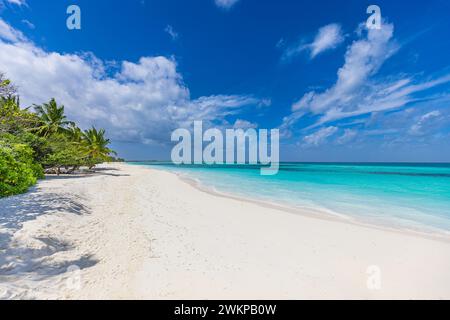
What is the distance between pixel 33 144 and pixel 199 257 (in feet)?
56.3

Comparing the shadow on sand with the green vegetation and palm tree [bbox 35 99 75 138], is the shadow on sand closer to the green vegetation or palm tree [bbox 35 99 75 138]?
the green vegetation

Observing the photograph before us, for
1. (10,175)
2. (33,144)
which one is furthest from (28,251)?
(33,144)

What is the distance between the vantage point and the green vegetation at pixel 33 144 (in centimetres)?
726

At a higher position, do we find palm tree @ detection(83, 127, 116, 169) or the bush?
palm tree @ detection(83, 127, 116, 169)

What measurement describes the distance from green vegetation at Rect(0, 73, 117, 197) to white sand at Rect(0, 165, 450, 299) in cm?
201

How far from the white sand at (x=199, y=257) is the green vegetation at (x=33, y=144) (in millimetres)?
2013

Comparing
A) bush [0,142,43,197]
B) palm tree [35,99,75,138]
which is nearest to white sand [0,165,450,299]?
bush [0,142,43,197]

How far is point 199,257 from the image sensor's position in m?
4.06

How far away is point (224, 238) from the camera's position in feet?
16.9

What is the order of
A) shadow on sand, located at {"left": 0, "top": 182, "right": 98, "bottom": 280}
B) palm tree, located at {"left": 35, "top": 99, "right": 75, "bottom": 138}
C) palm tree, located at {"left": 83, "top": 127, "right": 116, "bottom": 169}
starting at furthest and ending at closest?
1. palm tree, located at {"left": 83, "top": 127, "right": 116, "bottom": 169}
2. palm tree, located at {"left": 35, "top": 99, "right": 75, "bottom": 138}
3. shadow on sand, located at {"left": 0, "top": 182, "right": 98, "bottom": 280}

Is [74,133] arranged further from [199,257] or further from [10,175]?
[199,257]

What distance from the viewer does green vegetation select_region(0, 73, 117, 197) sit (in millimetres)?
7262
